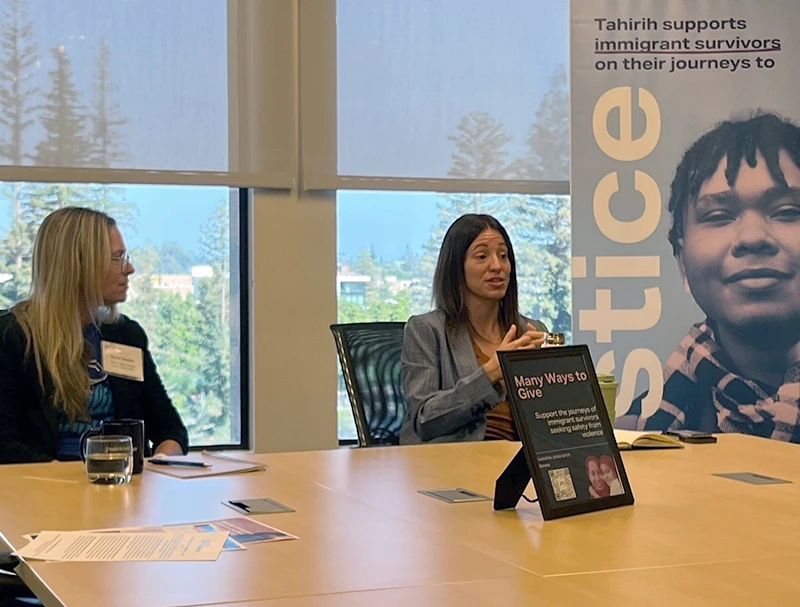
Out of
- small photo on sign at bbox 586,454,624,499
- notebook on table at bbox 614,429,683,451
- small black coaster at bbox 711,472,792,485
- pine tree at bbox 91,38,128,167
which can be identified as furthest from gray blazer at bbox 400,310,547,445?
pine tree at bbox 91,38,128,167

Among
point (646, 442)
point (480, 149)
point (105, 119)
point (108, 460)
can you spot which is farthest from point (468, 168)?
point (108, 460)

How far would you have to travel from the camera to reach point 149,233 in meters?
4.47

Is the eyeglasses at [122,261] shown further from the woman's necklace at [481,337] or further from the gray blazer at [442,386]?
the woman's necklace at [481,337]

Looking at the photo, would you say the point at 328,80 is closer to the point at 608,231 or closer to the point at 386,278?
the point at 386,278

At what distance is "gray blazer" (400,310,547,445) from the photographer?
10.0 ft

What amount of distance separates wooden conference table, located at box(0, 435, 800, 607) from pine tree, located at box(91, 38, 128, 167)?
6.86 ft

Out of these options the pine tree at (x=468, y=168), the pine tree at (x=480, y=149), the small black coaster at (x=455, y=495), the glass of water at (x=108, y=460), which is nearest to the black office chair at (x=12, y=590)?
the glass of water at (x=108, y=460)

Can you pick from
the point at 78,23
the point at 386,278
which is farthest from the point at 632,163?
the point at 78,23

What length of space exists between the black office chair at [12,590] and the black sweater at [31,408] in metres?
0.88

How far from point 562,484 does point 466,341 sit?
60.4 inches

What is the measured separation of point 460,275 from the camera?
3.49 meters

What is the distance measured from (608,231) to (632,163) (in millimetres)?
304

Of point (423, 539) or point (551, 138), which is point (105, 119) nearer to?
point (551, 138)

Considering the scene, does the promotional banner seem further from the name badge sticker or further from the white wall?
the name badge sticker
